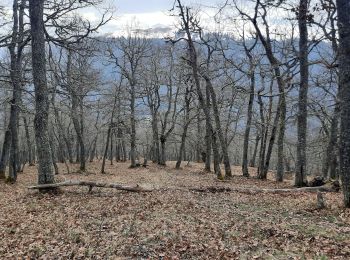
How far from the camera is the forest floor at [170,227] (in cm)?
738

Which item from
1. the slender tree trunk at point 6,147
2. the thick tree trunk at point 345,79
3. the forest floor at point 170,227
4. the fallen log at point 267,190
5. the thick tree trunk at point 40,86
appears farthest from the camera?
the slender tree trunk at point 6,147

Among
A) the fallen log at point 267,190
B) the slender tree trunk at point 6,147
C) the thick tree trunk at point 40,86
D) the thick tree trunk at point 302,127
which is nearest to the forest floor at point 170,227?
the thick tree trunk at point 40,86

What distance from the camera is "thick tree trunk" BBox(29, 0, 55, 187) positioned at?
1395cm

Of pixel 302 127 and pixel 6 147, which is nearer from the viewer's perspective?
pixel 302 127

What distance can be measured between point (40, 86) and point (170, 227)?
7871 mm

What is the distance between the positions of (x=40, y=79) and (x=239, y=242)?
9650 millimetres

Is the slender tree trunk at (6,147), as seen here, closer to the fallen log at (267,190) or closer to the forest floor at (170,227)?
the forest floor at (170,227)

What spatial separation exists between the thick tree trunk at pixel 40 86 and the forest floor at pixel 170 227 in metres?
1.29

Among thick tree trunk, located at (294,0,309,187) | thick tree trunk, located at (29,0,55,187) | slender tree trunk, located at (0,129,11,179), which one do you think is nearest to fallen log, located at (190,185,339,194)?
thick tree trunk, located at (294,0,309,187)

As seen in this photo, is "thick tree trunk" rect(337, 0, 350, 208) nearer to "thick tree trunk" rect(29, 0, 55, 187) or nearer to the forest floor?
the forest floor

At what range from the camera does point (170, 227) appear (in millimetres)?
9172

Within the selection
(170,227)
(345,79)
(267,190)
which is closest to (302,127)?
(267,190)

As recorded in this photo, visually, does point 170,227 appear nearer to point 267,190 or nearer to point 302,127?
point 267,190

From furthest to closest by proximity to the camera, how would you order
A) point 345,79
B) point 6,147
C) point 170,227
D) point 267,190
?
point 6,147 < point 267,190 < point 345,79 < point 170,227
